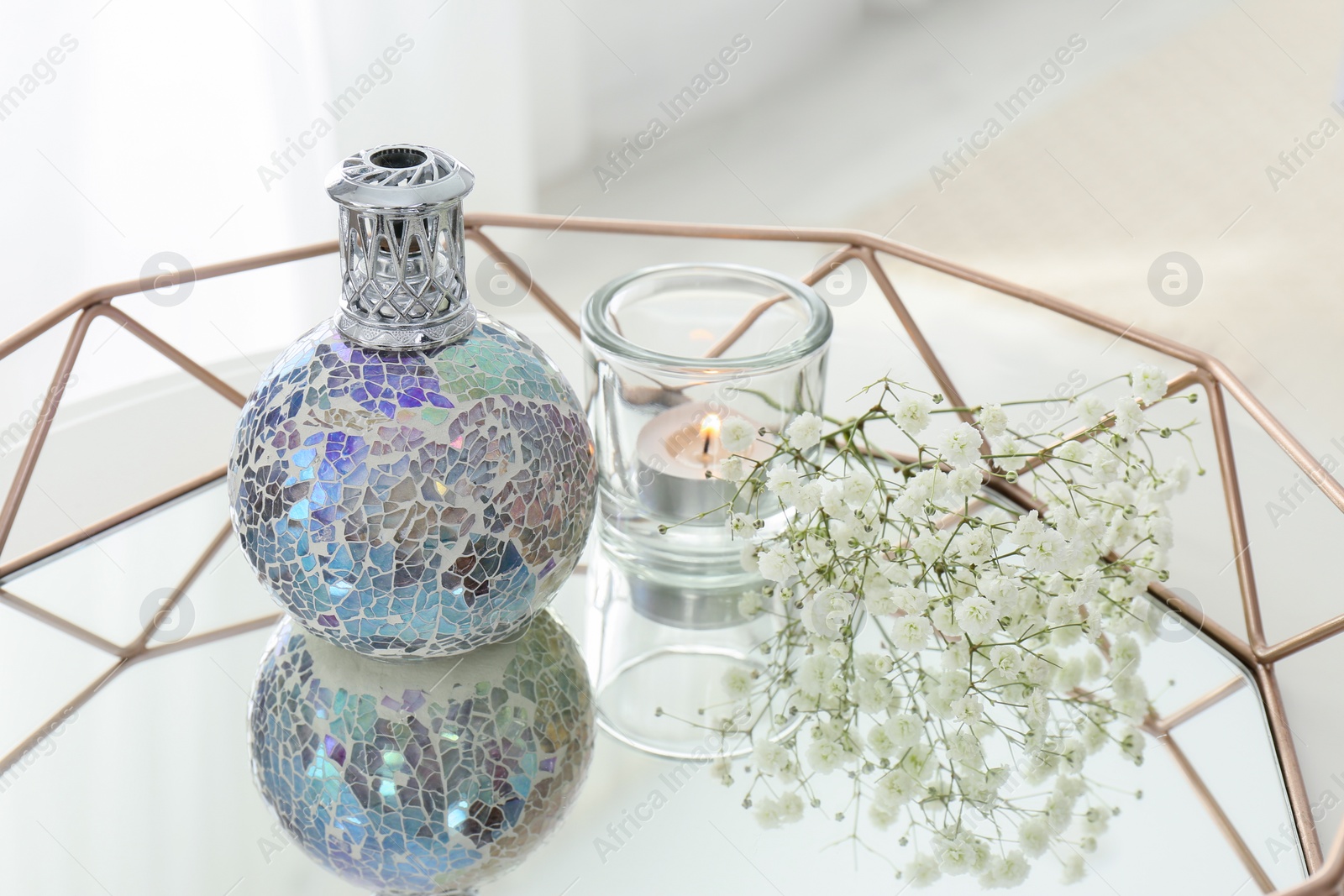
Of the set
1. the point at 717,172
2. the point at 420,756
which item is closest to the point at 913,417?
the point at 420,756

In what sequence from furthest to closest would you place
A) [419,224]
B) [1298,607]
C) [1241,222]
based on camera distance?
1. [1241,222]
2. [1298,607]
3. [419,224]

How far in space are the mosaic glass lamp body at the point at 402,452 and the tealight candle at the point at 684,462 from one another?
12 centimetres

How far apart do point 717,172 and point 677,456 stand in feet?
4.70

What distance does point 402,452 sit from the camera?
0.53 metres

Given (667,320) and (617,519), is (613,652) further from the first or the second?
(667,320)

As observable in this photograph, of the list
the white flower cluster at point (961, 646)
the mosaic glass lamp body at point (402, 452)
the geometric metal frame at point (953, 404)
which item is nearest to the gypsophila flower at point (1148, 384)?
the white flower cluster at point (961, 646)

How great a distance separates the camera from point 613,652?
681mm

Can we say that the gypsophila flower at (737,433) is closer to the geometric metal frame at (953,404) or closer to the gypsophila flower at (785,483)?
the gypsophila flower at (785,483)

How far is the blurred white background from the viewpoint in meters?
0.91

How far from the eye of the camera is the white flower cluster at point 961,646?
1.80 feet

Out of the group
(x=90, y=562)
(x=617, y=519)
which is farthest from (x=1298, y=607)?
(x=90, y=562)

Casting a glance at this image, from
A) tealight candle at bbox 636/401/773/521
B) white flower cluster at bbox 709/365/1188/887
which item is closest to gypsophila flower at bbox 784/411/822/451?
white flower cluster at bbox 709/365/1188/887

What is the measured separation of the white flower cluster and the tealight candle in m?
0.06

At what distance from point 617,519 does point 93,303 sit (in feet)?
1.11
